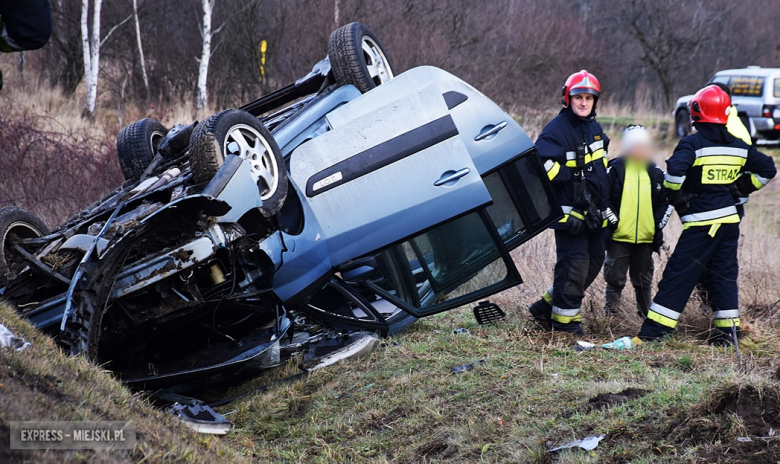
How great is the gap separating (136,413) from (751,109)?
16.4m

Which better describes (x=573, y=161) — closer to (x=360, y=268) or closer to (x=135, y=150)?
(x=360, y=268)

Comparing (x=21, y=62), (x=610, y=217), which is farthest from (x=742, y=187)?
(x=21, y=62)

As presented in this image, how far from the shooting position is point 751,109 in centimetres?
1602

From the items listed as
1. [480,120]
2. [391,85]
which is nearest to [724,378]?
[480,120]

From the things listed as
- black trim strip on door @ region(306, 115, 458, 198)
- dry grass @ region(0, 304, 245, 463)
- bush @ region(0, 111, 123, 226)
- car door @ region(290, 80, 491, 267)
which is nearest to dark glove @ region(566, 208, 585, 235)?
car door @ region(290, 80, 491, 267)

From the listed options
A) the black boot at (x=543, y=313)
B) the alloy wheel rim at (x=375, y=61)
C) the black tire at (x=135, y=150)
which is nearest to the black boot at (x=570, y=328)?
the black boot at (x=543, y=313)

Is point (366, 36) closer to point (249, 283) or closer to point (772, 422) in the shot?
point (249, 283)

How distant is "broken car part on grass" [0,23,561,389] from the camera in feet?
12.2

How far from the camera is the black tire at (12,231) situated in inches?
158

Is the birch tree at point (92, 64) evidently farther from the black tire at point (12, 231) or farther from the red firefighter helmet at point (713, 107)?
the red firefighter helmet at point (713, 107)

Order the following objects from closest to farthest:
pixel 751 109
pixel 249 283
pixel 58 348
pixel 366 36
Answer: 1. pixel 58 348
2. pixel 249 283
3. pixel 366 36
4. pixel 751 109

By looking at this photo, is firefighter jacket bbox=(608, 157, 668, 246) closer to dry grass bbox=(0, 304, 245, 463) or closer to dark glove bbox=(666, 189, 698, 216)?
dark glove bbox=(666, 189, 698, 216)

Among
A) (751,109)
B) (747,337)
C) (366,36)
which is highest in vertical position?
(366,36)

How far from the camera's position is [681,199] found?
4855 mm
